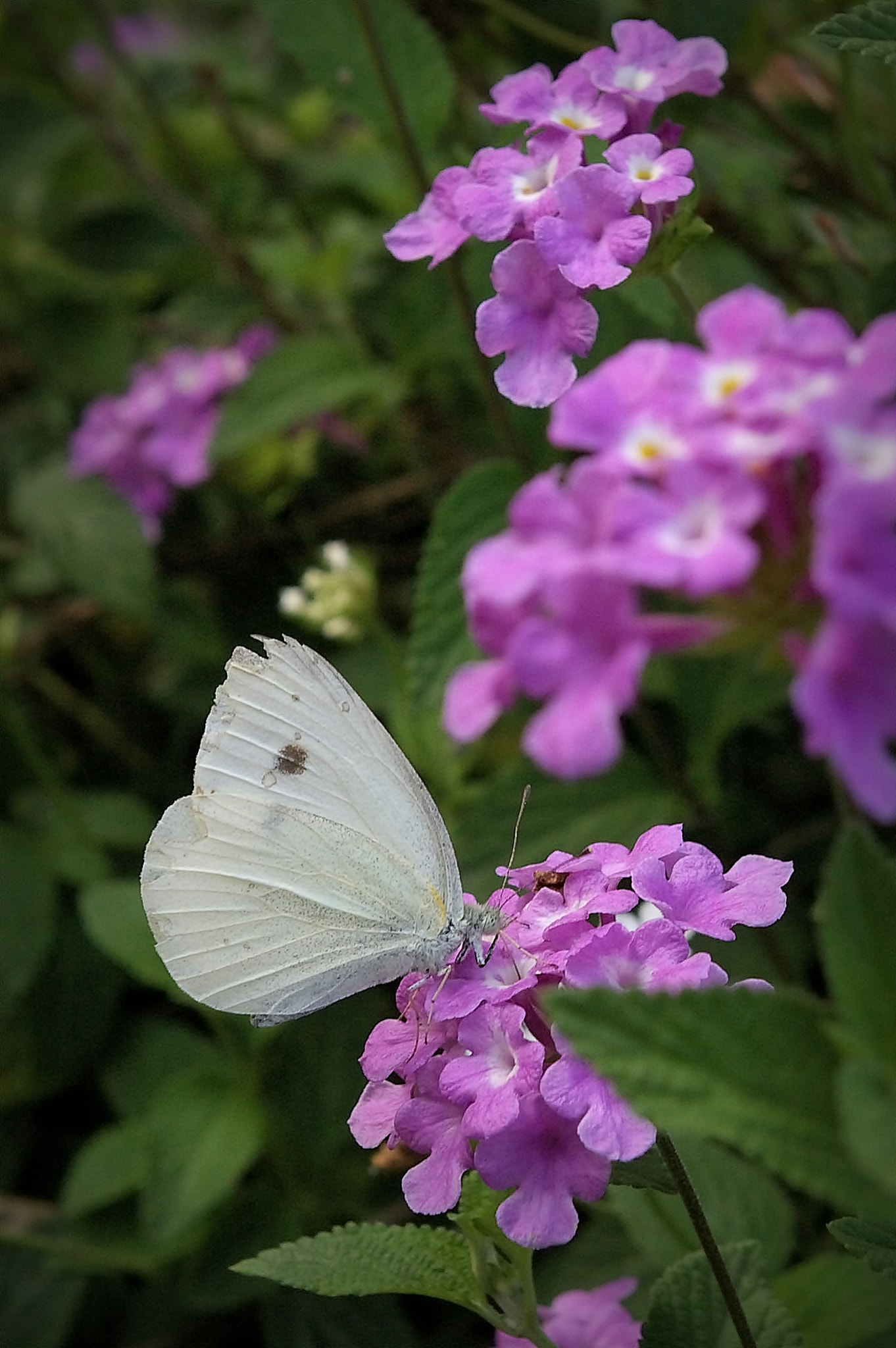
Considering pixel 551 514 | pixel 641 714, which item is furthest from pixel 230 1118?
pixel 551 514

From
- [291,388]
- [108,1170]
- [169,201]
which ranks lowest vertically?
[108,1170]

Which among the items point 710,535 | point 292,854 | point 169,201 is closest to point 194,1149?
point 292,854

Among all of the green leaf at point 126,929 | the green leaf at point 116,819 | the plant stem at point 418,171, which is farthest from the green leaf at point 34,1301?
the plant stem at point 418,171

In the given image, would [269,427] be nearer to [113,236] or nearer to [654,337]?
[654,337]

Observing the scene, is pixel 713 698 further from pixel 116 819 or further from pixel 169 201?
pixel 169 201

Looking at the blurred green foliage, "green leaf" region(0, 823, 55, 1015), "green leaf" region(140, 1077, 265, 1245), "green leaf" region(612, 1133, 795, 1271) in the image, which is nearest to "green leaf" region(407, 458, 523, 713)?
the blurred green foliage

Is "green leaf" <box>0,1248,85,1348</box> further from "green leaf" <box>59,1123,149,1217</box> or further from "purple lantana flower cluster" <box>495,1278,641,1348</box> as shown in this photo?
"purple lantana flower cluster" <box>495,1278,641,1348</box>
